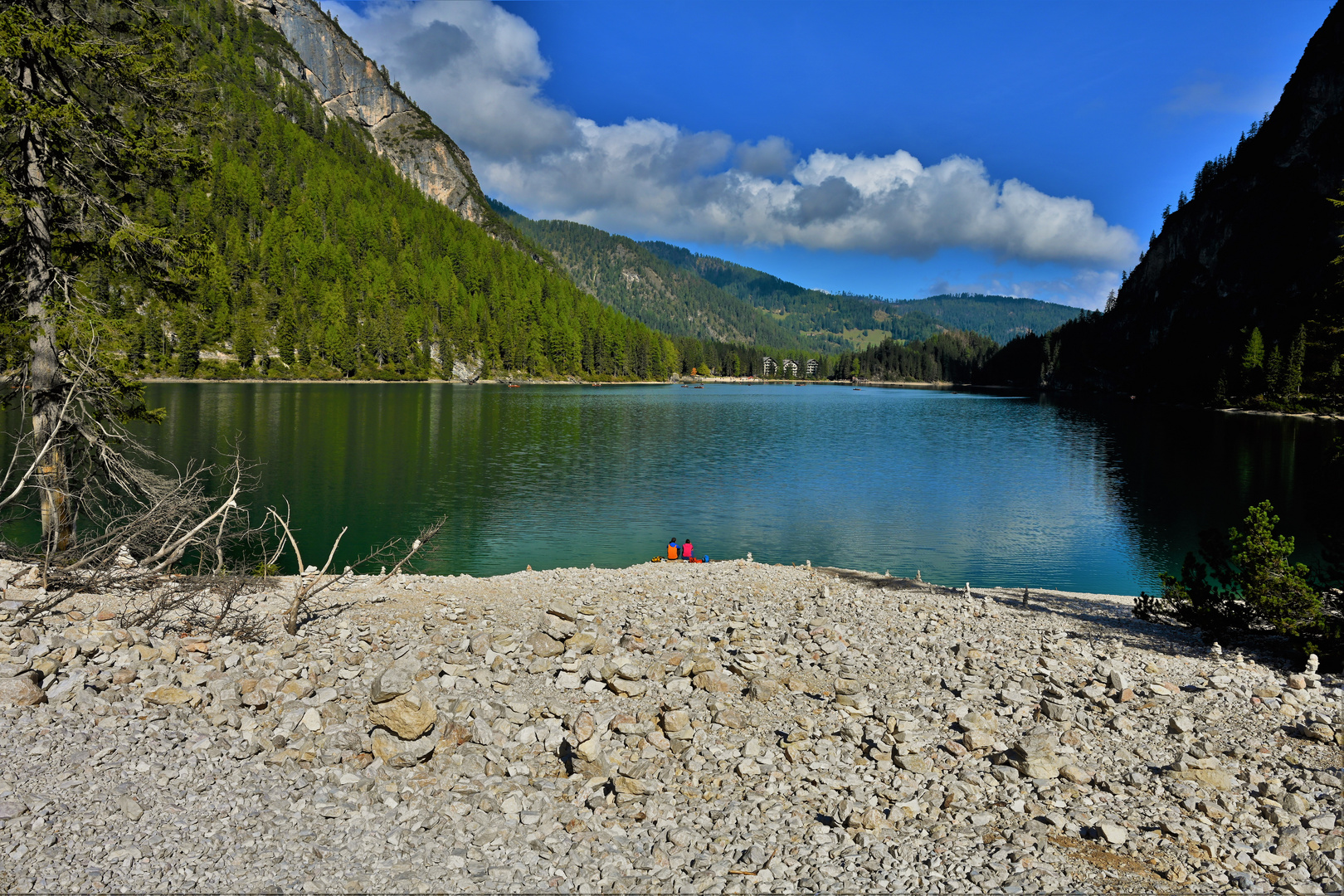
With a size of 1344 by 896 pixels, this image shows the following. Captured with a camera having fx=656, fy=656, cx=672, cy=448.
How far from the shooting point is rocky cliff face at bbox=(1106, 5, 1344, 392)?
13475 centimetres

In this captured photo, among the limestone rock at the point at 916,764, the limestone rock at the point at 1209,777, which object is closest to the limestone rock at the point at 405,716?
the limestone rock at the point at 916,764

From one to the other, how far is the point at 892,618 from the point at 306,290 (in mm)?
189683

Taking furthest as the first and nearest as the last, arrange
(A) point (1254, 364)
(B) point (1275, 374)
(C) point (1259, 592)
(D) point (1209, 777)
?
(A) point (1254, 364) → (B) point (1275, 374) → (C) point (1259, 592) → (D) point (1209, 777)

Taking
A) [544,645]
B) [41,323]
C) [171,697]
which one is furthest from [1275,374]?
[41,323]

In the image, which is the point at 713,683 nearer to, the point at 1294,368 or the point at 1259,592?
the point at 1259,592

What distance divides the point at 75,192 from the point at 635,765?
18.3 metres

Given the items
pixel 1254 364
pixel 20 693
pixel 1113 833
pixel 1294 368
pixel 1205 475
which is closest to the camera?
pixel 1113 833

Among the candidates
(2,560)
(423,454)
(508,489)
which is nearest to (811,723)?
(2,560)

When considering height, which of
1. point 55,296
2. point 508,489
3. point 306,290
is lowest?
point 508,489

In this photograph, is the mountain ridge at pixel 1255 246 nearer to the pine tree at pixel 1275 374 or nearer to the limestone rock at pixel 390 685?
the pine tree at pixel 1275 374

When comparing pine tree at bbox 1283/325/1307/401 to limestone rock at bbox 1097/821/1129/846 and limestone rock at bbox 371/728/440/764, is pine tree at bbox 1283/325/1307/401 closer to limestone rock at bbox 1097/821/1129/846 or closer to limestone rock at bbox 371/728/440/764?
limestone rock at bbox 1097/821/1129/846

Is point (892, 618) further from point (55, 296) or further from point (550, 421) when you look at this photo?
point (550, 421)

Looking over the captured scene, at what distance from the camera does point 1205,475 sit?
53938 millimetres

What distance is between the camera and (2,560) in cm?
1363
